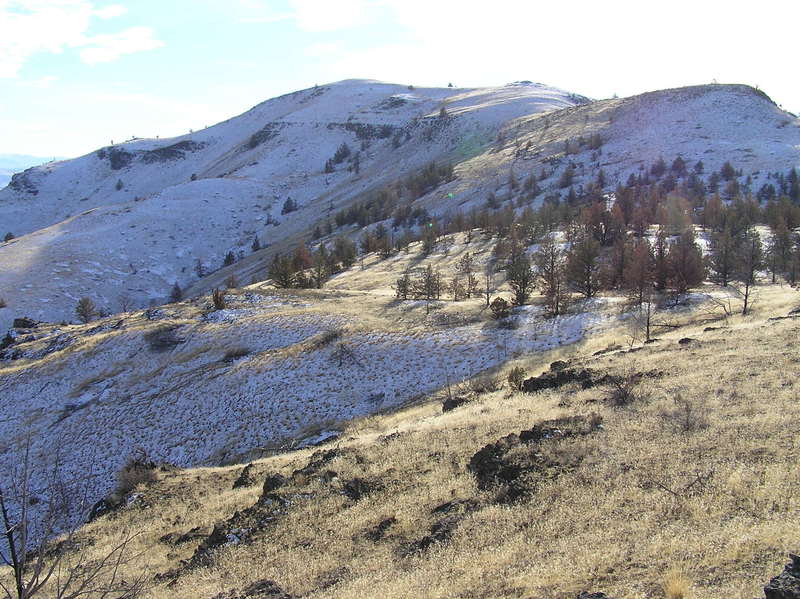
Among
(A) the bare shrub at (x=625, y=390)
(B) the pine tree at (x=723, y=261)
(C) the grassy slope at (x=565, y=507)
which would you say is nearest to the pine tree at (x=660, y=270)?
(B) the pine tree at (x=723, y=261)

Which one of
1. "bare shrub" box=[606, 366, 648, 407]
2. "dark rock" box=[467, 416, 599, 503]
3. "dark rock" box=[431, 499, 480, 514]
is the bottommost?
"dark rock" box=[431, 499, 480, 514]

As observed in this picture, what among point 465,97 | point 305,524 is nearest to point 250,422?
point 305,524

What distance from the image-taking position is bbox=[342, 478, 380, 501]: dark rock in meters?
14.0

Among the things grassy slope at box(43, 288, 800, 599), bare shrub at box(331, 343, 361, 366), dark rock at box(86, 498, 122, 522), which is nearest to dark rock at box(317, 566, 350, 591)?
grassy slope at box(43, 288, 800, 599)

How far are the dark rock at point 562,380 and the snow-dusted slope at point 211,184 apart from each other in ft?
201

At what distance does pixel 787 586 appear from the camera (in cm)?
596

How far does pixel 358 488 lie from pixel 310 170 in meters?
132

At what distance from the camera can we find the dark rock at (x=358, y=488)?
13995 millimetres

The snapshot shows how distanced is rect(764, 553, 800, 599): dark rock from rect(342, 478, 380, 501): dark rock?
950cm

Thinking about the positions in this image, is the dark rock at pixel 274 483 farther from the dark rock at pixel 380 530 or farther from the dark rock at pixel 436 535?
the dark rock at pixel 436 535

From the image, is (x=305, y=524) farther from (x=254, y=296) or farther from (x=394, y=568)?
(x=254, y=296)

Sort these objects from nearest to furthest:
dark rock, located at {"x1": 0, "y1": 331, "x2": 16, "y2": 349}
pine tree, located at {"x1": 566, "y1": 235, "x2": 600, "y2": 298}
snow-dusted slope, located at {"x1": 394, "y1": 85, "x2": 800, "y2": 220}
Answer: pine tree, located at {"x1": 566, "y1": 235, "x2": 600, "y2": 298}, dark rock, located at {"x1": 0, "y1": 331, "x2": 16, "y2": 349}, snow-dusted slope, located at {"x1": 394, "y1": 85, "x2": 800, "y2": 220}

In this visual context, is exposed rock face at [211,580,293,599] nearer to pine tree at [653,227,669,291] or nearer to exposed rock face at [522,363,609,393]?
exposed rock face at [522,363,609,393]

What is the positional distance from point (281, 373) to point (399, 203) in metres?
68.6
